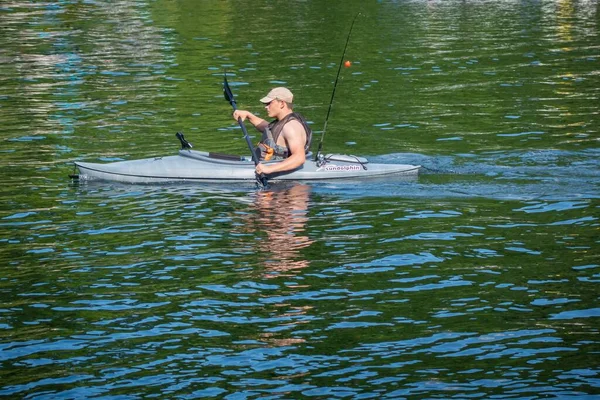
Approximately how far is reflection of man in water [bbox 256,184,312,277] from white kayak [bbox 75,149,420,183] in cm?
39

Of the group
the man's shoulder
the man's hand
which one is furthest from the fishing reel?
the man's hand

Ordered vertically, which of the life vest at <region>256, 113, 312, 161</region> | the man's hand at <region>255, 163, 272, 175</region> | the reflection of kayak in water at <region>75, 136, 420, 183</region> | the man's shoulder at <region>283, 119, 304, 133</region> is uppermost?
the man's shoulder at <region>283, 119, 304, 133</region>

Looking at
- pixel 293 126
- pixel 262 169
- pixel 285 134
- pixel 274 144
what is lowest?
pixel 262 169

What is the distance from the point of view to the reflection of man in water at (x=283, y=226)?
11758 mm

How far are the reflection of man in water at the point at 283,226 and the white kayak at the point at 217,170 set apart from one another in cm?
39

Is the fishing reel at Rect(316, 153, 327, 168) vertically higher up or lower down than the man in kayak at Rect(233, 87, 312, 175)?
lower down

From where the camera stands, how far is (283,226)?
13.2 metres

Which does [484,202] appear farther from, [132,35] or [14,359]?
[132,35]

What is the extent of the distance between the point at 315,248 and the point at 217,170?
3.59m

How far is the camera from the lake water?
8898 millimetres

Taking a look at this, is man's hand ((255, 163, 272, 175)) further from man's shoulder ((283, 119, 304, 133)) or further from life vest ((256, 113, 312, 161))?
man's shoulder ((283, 119, 304, 133))

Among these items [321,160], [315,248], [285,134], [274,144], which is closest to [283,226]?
[315,248]

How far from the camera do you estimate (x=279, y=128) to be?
15156 mm

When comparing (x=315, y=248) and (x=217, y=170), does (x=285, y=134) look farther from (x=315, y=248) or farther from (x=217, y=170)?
(x=315, y=248)
